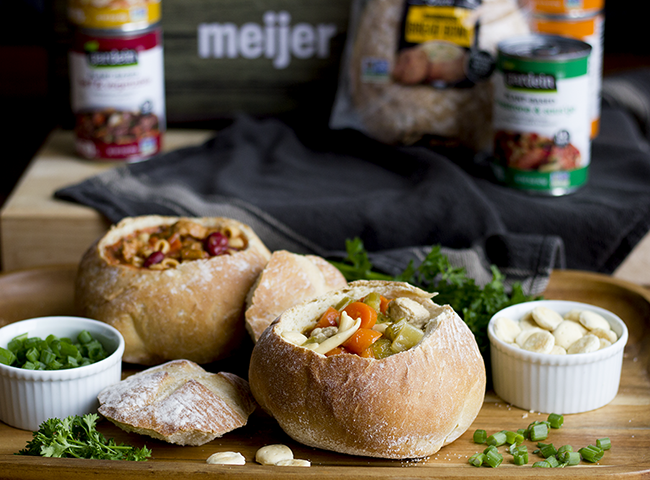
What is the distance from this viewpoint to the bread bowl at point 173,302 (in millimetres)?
1274

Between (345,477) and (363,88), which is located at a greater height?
(363,88)

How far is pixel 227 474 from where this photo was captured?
0.99 m

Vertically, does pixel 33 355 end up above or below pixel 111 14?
below

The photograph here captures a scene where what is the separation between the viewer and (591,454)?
108cm

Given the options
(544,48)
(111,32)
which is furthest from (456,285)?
(111,32)

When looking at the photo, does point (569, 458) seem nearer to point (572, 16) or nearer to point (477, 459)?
point (477, 459)

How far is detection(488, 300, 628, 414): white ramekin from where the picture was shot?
3.92 ft

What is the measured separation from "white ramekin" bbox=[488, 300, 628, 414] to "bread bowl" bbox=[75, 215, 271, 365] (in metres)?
0.44

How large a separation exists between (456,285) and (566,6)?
3.06 feet

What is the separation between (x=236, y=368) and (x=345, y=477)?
0.41 meters

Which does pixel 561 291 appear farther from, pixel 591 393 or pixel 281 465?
pixel 281 465

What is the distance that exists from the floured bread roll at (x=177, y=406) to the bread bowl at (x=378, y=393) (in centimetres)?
6

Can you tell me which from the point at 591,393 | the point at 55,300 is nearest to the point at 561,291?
the point at 591,393

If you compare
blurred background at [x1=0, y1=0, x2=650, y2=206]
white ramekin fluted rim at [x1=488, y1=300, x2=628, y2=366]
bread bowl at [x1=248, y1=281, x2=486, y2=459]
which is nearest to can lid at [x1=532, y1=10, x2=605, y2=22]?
blurred background at [x1=0, y1=0, x2=650, y2=206]
